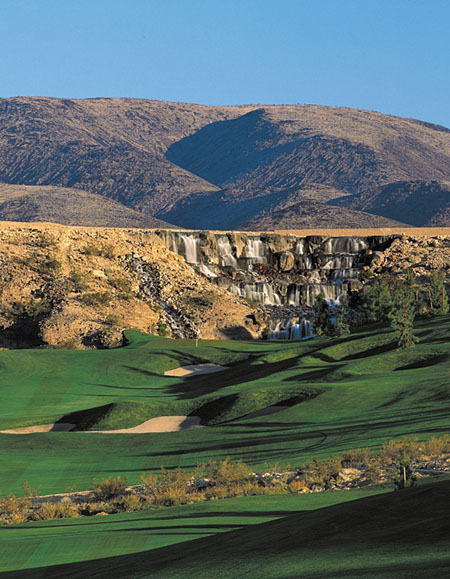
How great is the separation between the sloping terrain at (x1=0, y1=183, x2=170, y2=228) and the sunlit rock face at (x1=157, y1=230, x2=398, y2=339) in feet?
280

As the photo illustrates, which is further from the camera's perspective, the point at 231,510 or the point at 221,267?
the point at 221,267

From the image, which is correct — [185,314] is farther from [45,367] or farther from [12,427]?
[12,427]

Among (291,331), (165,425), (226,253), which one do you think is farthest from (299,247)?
Answer: (165,425)

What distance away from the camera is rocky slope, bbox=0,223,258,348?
6769cm

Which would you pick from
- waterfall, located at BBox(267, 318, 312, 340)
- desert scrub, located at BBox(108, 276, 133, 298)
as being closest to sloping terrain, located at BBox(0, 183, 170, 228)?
desert scrub, located at BBox(108, 276, 133, 298)

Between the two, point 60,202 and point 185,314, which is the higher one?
point 60,202

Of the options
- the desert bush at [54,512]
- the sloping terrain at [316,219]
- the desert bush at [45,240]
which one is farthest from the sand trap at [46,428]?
the sloping terrain at [316,219]

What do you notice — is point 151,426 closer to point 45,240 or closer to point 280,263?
point 45,240

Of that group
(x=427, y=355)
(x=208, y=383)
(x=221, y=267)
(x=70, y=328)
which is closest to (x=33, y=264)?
(x=70, y=328)

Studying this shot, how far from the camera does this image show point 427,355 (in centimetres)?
3859

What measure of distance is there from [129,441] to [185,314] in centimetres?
4634

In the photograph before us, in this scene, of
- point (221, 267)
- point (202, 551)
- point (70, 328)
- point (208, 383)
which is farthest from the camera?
point (221, 267)

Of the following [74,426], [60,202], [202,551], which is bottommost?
[74,426]

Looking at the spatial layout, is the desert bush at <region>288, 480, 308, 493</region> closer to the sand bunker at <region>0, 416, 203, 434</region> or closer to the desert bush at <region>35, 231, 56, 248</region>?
the sand bunker at <region>0, 416, 203, 434</region>
